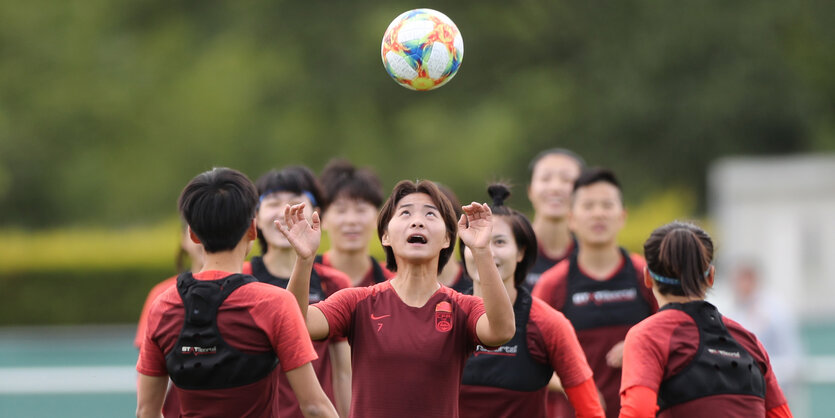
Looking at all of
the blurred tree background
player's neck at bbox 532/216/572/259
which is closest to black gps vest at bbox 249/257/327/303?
player's neck at bbox 532/216/572/259

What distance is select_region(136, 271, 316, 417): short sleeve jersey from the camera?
3922 mm

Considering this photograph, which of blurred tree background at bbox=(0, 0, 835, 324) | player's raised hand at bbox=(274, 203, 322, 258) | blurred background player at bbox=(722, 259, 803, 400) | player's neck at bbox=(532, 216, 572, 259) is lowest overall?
blurred background player at bbox=(722, 259, 803, 400)

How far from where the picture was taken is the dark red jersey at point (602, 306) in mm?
6023

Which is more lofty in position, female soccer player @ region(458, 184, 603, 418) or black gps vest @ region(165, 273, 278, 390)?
black gps vest @ region(165, 273, 278, 390)

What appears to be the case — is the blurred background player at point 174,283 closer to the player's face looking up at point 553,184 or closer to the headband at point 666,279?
the player's face looking up at point 553,184

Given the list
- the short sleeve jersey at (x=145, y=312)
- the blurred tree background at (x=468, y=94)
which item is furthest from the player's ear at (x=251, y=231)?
the blurred tree background at (x=468, y=94)

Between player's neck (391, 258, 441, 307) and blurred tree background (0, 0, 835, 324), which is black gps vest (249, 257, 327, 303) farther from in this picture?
blurred tree background (0, 0, 835, 324)

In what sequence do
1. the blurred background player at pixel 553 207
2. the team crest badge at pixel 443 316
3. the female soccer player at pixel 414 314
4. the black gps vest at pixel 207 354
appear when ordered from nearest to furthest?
the black gps vest at pixel 207 354 < the female soccer player at pixel 414 314 < the team crest badge at pixel 443 316 < the blurred background player at pixel 553 207

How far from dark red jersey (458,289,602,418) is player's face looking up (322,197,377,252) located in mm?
1421

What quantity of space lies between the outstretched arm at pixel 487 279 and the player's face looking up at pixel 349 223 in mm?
2066

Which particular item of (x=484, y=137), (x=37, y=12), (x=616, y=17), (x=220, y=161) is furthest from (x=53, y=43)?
(x=616, y=17)

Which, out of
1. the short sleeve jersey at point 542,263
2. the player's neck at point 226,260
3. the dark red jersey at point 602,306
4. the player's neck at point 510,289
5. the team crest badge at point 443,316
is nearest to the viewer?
the player's neck at point 226,260

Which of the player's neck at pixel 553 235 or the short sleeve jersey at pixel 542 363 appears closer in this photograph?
the short sleeve jersey at pixel 542 363

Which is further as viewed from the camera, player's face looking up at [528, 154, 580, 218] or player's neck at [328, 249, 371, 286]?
player's face looking up at [528, 154, 580, 218]
